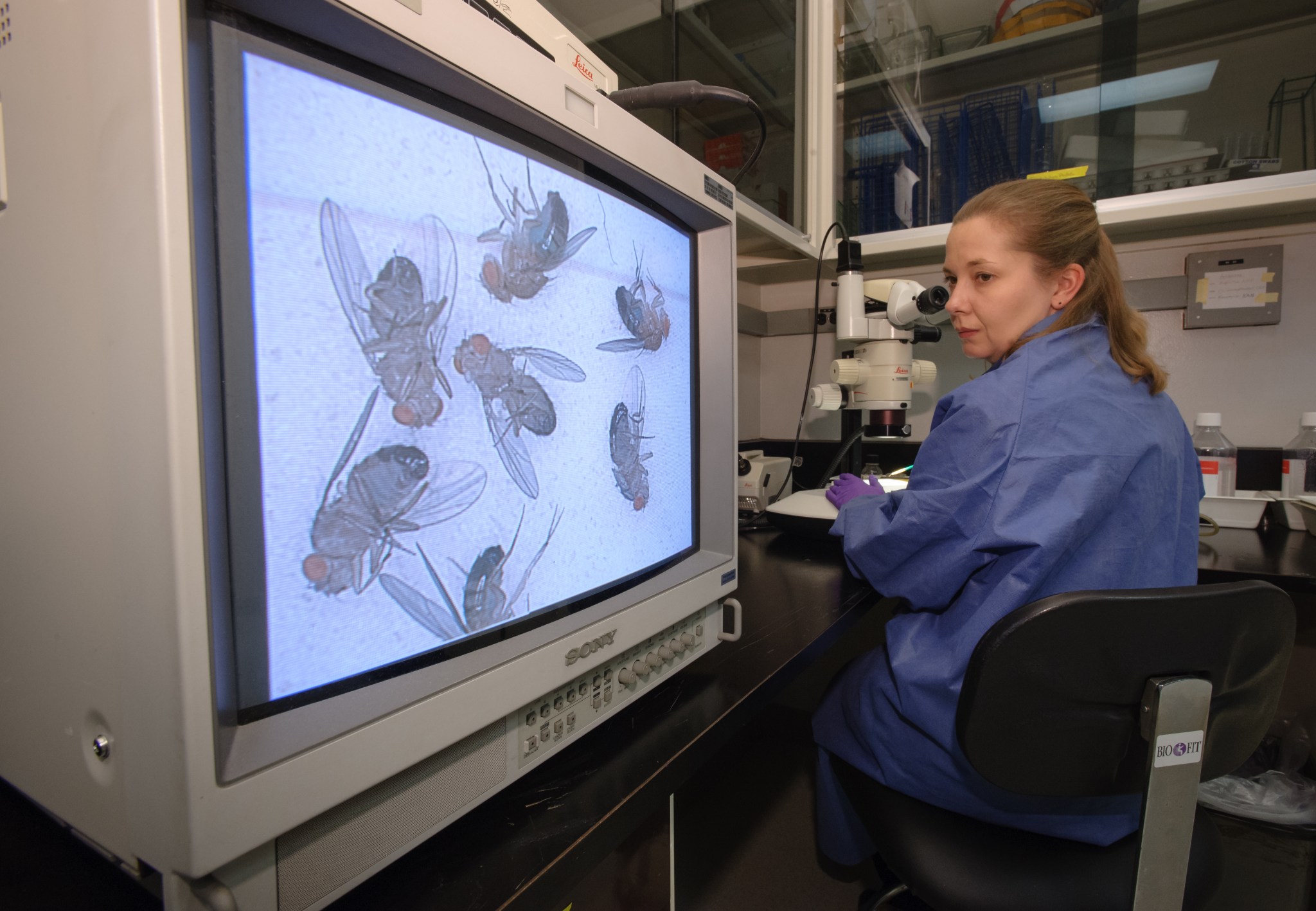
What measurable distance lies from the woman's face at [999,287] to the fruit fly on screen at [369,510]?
0.99 meters

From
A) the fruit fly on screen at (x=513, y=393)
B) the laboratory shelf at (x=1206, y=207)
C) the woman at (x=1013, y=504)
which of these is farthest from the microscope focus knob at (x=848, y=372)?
the fruit fly on screen at (x=513, y=393)

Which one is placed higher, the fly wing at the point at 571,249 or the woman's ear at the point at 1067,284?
the woman's ear at the point at 1067,284

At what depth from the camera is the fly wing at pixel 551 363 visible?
1.56 feet

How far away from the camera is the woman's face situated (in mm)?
1024

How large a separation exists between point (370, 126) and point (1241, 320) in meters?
2.00

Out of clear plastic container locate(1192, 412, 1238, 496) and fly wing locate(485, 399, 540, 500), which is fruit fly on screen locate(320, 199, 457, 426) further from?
clear plastic container locate(1192, 412, 1238, 496)

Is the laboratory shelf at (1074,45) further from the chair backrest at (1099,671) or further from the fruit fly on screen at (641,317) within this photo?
the chair backrest at (1099,671)

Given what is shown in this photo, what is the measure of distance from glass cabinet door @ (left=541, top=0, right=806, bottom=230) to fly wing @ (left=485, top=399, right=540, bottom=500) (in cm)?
108

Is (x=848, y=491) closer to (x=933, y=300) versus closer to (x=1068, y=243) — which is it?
(x=933, y=300)

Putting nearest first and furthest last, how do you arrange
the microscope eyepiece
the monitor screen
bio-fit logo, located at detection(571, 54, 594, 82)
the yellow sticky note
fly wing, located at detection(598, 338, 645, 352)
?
the monitor screen → fly wing, located at detection(598, 338, 645, 352) → bio-fit logo, located at detection(571, 54, 594, 82) → the microscope eyepiece → the yellow sticky note

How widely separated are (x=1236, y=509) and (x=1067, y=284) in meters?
0.85

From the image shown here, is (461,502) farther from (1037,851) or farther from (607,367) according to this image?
(1037,851)

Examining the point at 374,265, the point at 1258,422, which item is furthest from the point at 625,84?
the point at 1258,422

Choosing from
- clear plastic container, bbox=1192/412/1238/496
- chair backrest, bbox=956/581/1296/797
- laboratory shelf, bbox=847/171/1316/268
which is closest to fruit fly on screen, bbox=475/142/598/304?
chair backrest, bbox=956/581/1296/797
